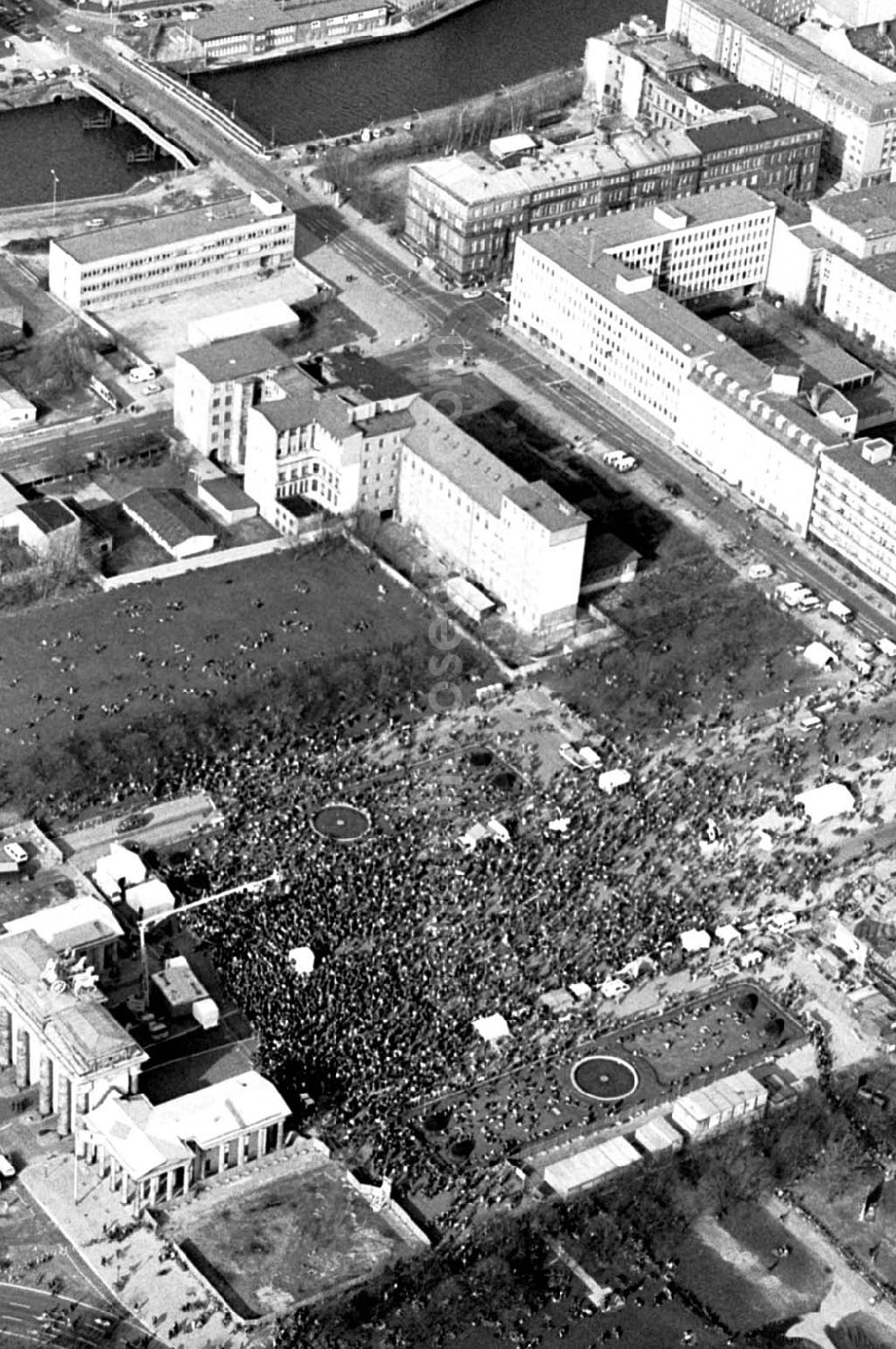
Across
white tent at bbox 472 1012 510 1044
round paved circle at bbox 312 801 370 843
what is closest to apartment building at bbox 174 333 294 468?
round paved circle at bbox 312 801 370 843

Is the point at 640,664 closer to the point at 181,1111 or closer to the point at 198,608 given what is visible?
the point at 198,608

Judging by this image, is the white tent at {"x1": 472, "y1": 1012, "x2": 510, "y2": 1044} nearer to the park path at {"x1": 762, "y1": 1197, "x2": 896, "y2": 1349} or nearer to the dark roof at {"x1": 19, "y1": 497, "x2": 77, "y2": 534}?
the park path at {"x1": 762, "y1": 1197, "x2": 896, "y2": 1349}

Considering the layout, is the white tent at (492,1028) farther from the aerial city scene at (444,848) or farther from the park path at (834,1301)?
the park path at (834,1301)

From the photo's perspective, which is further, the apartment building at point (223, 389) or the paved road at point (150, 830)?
the apartment building at point (223, 389)

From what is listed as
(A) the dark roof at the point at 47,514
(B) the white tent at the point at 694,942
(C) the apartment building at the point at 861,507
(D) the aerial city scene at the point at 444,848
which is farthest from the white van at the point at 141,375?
(B) the white tent at the point at 694,942

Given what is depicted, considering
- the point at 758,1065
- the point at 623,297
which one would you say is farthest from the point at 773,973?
the point at 623,297

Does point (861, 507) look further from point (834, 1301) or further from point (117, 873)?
point (834, 1301)
